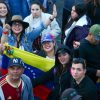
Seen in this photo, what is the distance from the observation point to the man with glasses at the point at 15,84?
6.97 meters

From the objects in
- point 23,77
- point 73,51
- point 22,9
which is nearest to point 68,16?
point 22,9

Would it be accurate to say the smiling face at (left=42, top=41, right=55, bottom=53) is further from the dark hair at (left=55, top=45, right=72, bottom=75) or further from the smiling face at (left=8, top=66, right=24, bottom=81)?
the smiling face at (left=8, top=66, right=24, bottom=81)

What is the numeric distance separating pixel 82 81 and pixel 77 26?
169cm

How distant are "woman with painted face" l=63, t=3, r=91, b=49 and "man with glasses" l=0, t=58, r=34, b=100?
1.70m

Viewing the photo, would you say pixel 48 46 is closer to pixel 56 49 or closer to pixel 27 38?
pixel 56 49

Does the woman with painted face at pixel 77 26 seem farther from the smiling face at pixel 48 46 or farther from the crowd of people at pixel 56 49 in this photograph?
the smiling face at pixel 48 46

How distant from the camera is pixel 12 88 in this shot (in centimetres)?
700

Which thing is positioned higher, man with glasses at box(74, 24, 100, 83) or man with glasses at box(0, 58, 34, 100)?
man with glasses at box(74, 24, 100, 83)

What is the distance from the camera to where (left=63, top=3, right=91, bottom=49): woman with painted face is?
8.40m

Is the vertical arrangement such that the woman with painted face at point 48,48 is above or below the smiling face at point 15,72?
above

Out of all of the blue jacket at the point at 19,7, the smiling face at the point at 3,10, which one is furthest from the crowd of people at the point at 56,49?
the blue jacket at the point at 19,7

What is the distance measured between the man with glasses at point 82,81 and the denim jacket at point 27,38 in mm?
1679

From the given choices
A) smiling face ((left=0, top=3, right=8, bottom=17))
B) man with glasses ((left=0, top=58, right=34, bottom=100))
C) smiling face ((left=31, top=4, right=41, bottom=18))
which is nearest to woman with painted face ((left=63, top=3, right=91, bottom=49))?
smiling face ((left=31, top=4, right=41, bottom=18))

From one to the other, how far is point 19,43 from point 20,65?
5.18 feet
